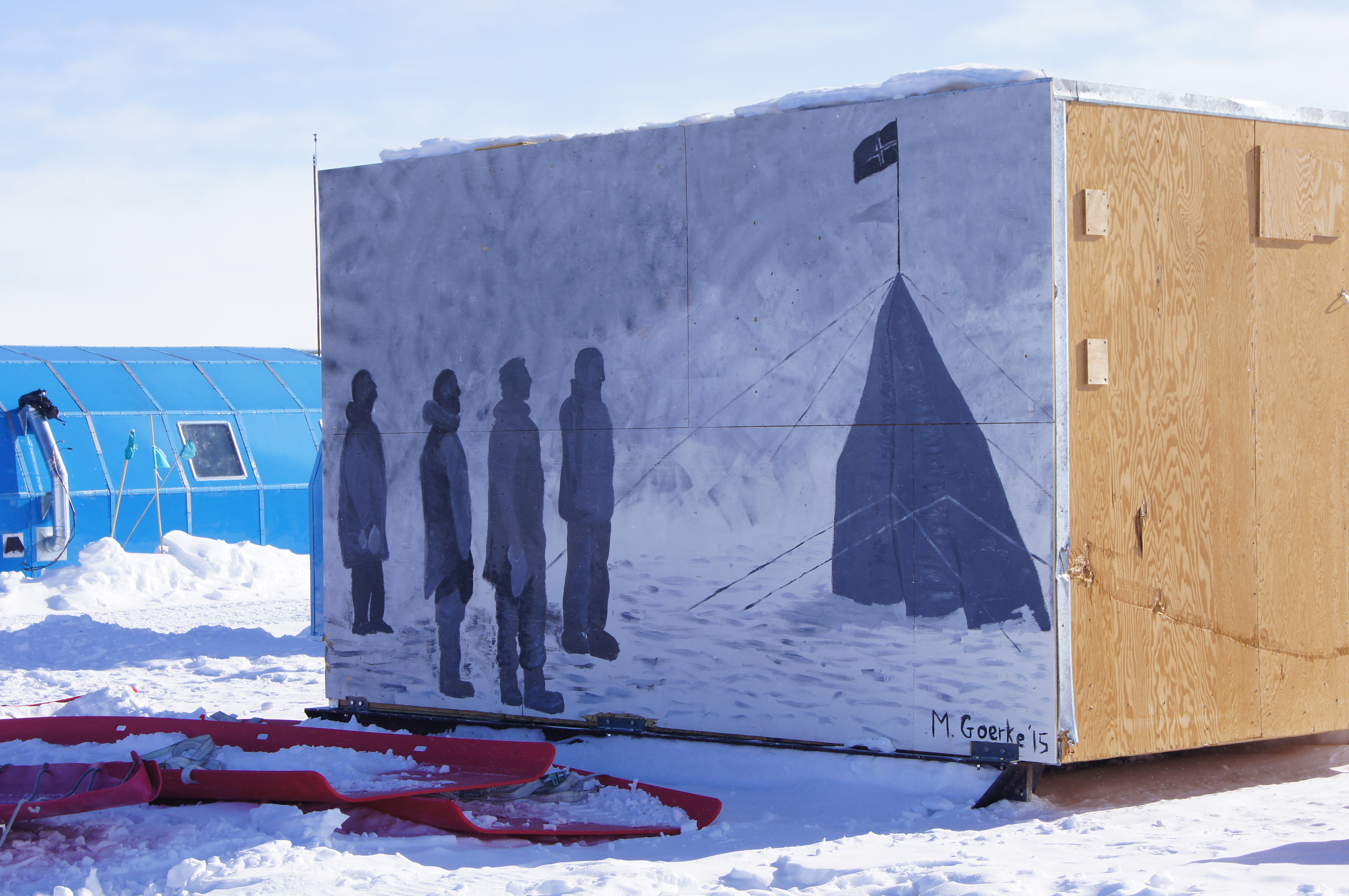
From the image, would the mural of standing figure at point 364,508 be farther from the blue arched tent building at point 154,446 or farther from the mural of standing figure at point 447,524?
the blue arched tent building at point 154,446

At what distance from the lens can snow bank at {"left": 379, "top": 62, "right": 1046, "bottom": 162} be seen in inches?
220

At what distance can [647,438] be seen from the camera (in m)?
6.40

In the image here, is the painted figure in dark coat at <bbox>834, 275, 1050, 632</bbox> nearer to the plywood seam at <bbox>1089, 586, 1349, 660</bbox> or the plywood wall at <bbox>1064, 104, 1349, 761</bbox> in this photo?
the plywood wall at <bbox>1064, 104, 1349, 761</bbox>

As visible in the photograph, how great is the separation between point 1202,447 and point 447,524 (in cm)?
417

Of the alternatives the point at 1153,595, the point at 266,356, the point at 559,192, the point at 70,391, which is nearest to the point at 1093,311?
the point at 1153,595

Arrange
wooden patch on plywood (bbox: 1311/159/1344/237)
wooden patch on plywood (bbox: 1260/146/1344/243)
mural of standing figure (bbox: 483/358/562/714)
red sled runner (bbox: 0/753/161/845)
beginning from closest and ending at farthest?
1. red sled runner (bbox: 0/753/161/845)
2. wooden patch on plywood (bbox: 1260/146/1344/243)
3. wooden patch on plywood (bbox: 1311/159/1344/237)
4. mural of standing figure (bbox: 483/358/562/714)

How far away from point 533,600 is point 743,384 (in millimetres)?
1761

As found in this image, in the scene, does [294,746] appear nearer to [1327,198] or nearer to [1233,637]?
[1233,637]

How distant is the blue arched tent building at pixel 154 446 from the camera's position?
16.1m

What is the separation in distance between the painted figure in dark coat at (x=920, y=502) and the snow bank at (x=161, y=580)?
35.8 feet

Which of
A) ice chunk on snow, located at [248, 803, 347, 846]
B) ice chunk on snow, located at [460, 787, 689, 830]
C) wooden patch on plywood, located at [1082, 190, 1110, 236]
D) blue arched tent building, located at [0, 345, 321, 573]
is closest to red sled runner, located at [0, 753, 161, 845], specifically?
ice chunk on snow, located at [248, 803, 347, 846]

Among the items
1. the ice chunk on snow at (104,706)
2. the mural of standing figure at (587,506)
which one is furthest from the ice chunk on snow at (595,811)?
the ice chunk on snow at (104,706)

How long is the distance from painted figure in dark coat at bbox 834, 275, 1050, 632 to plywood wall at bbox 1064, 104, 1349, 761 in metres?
→ 0.36

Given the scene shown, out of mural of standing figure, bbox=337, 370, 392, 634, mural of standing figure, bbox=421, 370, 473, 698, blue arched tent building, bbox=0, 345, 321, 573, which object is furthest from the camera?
blue arched tent building, bbox=0, 345, 321, 573
